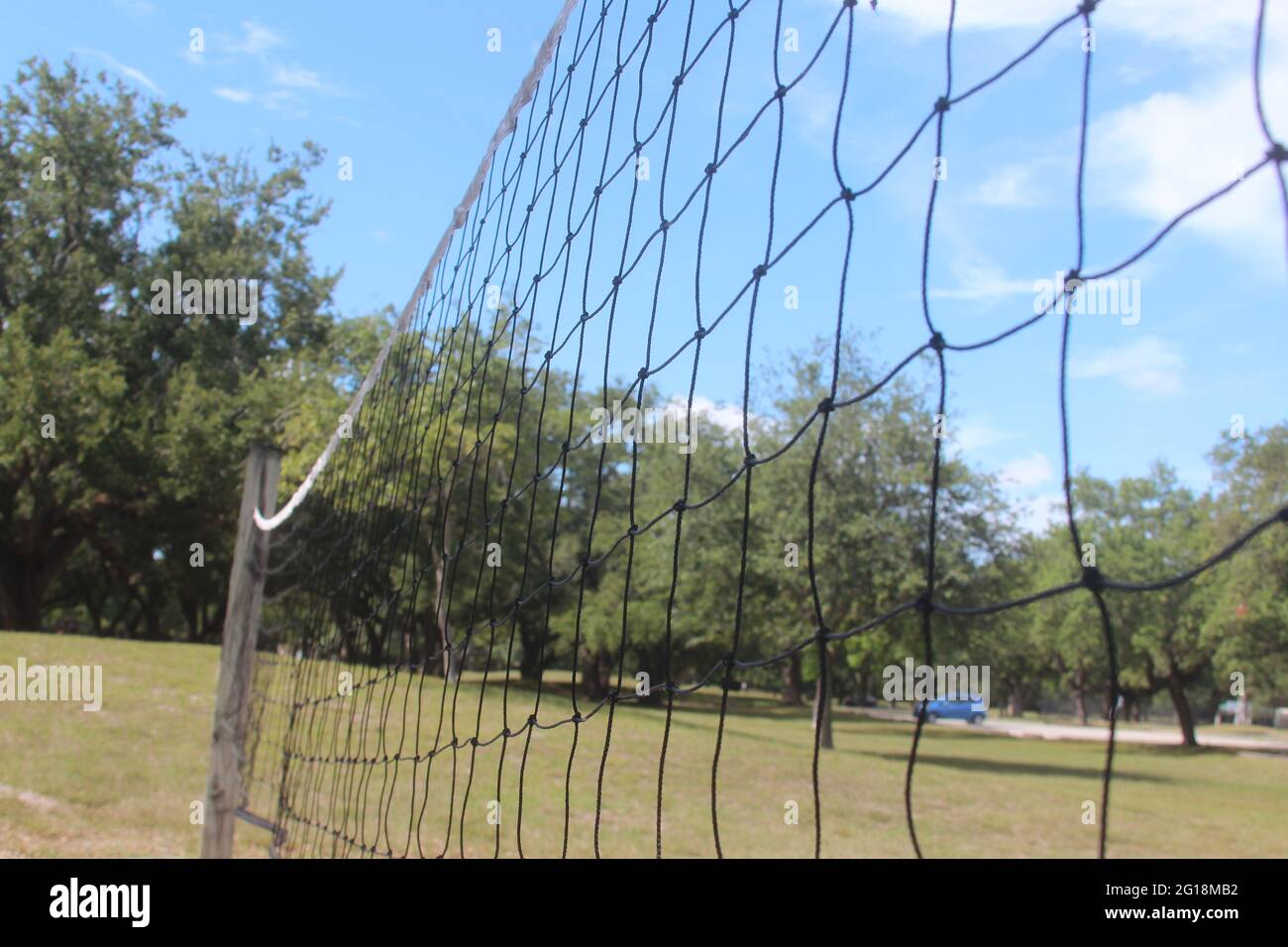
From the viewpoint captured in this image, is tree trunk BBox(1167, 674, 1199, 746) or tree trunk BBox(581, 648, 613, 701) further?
tree trunk BBox(1167, 674, 1199, 746)

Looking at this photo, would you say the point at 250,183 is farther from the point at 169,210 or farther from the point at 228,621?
the point at 228,621

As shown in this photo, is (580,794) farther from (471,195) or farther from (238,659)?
(471,195)

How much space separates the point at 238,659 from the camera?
5137mm

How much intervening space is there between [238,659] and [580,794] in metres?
5.39

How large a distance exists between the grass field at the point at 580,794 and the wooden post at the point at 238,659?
0.68 m

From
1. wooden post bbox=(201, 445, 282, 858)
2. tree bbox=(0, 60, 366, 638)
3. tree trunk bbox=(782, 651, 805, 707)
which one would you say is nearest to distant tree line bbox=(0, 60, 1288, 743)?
tree bbox=(0, 60, 366, 638)

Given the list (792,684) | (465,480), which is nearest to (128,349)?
(465,480)

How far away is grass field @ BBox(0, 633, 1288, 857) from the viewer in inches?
290

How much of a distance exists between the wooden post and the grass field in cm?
68

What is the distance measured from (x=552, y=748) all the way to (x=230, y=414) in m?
14.6

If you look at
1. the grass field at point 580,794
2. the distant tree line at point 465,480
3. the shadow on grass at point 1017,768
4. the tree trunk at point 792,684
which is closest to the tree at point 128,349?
the distant tree line at point 465,480

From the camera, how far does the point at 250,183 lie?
89.5 feet

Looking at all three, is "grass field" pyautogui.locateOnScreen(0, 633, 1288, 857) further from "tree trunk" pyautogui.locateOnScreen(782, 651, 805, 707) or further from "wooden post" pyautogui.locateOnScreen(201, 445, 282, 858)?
"tree trunk" pyautogui.locateOnScreen(782, 651, 805, 707)
